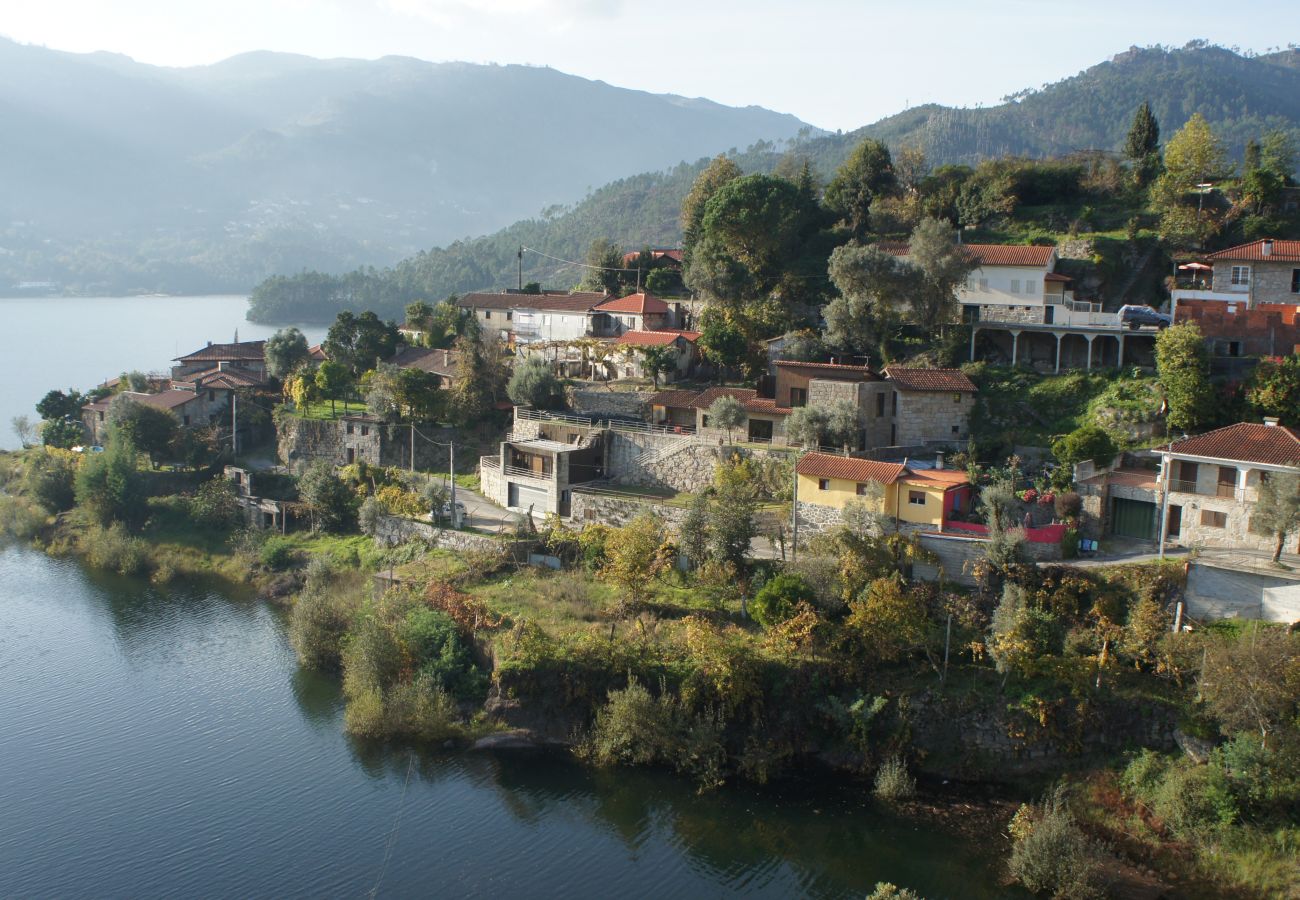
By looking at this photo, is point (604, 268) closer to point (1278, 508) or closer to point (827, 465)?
point (827, 465)

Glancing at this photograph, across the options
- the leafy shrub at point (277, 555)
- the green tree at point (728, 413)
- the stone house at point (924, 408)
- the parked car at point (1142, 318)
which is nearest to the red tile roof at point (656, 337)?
the green tree at point (728, 413)

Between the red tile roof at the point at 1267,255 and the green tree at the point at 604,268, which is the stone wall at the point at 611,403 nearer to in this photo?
the green tree at the point at 604,268

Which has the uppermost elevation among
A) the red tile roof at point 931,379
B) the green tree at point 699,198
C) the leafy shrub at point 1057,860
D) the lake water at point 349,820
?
the green tree at point 699,198

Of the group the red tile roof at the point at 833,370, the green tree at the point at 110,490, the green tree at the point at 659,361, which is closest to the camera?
the red tile roof at the point at 833,370

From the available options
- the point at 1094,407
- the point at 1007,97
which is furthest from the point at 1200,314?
the point at 1007,97

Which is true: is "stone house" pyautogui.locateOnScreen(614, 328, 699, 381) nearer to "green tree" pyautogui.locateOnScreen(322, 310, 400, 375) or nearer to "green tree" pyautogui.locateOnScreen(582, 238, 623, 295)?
"green tree" pyautogui.locateOnScreen(582, 238, 623, 295)

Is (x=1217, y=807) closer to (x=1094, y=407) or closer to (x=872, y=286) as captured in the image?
(x=1094, y=407)

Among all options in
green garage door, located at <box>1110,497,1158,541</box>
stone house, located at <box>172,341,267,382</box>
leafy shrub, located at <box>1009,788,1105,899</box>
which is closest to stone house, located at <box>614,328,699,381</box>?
green garage door, located at <box>1110,497,1158,541</box>
